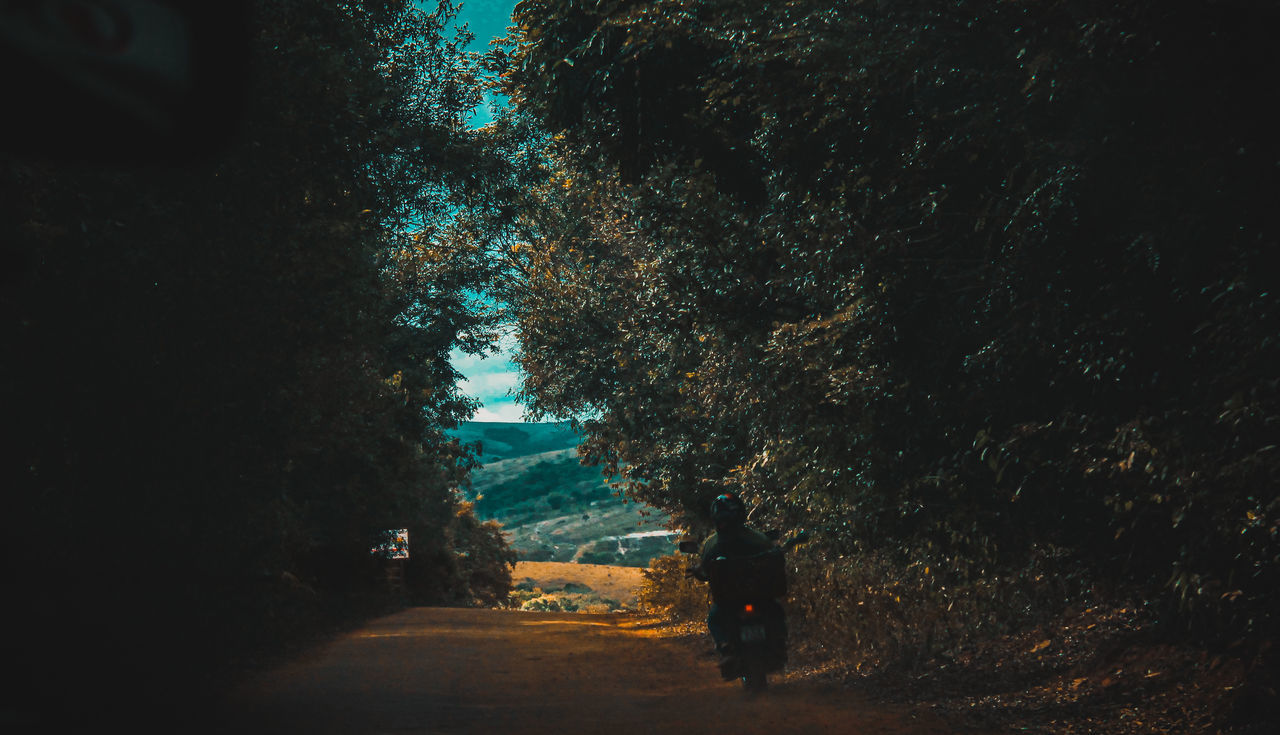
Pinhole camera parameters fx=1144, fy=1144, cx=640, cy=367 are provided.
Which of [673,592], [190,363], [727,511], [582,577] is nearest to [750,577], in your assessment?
[727,511]

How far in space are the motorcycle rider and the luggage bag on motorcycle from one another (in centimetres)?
17

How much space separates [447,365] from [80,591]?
2170 cm

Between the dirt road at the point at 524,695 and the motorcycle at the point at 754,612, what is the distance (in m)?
0.30

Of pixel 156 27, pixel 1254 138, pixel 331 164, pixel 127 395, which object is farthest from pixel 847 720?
pixel 331 164

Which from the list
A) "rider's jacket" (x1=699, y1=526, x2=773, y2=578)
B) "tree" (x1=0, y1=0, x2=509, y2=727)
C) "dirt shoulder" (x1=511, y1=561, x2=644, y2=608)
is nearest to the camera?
"tree" (x1=0, y1=0, x2=509, y2=727)

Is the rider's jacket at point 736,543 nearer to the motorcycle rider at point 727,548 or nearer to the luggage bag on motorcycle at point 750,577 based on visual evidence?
the motorcycle rider at point 727,548

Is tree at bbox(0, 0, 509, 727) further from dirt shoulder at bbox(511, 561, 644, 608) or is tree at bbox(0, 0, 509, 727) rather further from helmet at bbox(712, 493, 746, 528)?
dirt shoulder at bbox(511, 561, 644, 608)

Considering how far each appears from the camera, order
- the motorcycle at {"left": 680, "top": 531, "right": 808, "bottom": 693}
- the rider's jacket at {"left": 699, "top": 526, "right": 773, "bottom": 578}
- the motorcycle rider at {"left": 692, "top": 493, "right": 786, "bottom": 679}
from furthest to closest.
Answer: the rider's jacket at {"left": 699, "top": 526, "right": 773, "bottom": 578} → the motorcycle rider at {"left": 692, "top": 493, "right": 786, "bottom": 679} → the motorcycle at {"left": 680, "top": 531, "right": 808, "bottom": 693}

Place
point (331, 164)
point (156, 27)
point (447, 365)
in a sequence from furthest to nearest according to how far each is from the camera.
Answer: point (447, 365), point (331, 164), point (156, 27)

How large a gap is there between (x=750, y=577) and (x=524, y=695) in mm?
2786

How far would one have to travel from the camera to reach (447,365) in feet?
108

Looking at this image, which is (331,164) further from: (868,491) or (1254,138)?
(1254,138)

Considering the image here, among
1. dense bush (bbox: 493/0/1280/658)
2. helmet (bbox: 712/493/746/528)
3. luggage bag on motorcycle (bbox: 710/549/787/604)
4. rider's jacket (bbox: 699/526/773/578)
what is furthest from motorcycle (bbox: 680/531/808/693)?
dense bush (bbox: 493/0/1280/658)

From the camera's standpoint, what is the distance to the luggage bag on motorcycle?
10.9 meters
